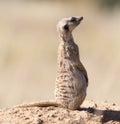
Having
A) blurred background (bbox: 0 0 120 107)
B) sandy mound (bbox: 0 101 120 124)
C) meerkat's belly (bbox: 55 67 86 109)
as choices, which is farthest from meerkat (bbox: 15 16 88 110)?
blurred background (bbox: 0 0 120 107)

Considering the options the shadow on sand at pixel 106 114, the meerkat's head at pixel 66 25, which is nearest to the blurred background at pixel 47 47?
the shadow on sand at pixel 106 114

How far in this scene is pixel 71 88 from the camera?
34.4ft

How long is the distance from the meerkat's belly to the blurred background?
1000mm

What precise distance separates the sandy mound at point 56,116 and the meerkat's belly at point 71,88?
135 mm

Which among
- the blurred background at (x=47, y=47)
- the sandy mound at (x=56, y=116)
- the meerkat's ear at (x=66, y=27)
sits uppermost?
the blurred background at (x=47, y=47)

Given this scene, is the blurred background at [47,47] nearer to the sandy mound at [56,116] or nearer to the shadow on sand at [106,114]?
the shadow on sand at [106,114]

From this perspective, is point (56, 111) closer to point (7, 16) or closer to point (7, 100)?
point (7, 100)

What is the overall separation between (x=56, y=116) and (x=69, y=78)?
0.58 meters

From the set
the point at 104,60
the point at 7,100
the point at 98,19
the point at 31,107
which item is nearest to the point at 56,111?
the point at 31,107

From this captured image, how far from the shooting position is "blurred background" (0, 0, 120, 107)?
14.0m

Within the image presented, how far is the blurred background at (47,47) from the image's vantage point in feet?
46.0

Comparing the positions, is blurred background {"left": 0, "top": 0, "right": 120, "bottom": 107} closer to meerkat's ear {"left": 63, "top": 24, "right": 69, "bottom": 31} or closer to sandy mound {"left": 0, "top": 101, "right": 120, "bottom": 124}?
sandy mound {"left": 0, "top": 101, "right": 120, "bottom": 124}

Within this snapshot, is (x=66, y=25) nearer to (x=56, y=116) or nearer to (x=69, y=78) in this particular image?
(x=69, y=78)

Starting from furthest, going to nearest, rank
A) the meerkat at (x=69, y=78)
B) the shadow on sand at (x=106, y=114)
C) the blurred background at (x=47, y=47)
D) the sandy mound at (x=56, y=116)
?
the blurred background at (x=47, y=47)
the meerkat at (x=69, y=78)
the shadow on sand at (x=106, y=114)
the sandy mound at (x=56, y=116)
